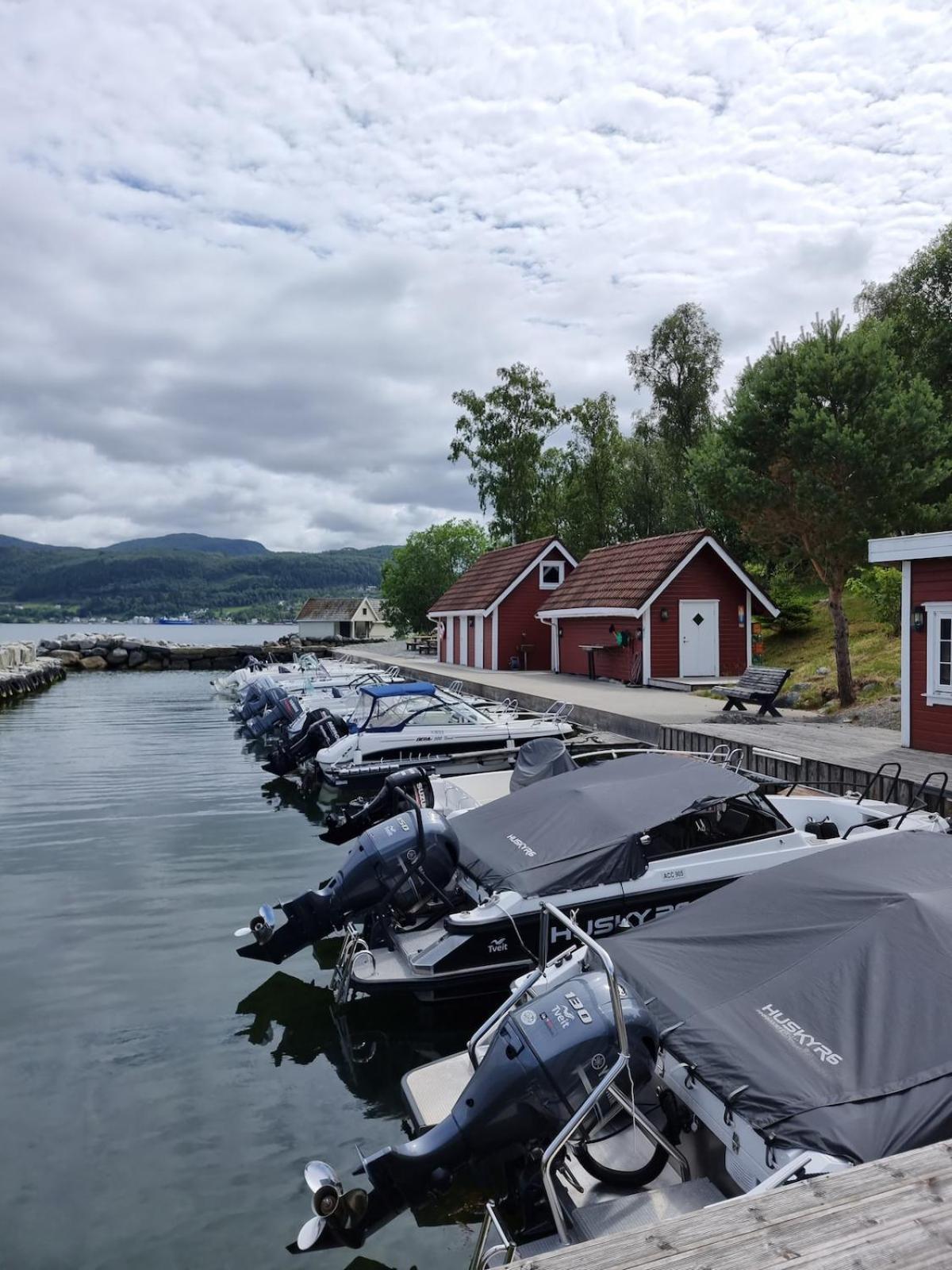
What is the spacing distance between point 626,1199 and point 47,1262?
290 cm

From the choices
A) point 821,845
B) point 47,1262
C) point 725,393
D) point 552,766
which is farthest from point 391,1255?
point 725,393

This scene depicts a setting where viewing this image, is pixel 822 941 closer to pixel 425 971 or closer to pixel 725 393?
pixel 425 971

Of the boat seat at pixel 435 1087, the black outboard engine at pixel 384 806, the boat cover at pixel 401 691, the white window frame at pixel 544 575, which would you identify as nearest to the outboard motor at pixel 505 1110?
the boat seat at pixel 435 1087

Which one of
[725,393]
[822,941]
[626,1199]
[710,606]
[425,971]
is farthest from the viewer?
[710,606]

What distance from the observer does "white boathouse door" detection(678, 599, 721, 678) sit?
24047mm

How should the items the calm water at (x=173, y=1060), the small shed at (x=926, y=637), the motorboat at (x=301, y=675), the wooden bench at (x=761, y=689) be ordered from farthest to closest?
the motorboat at (x=301, y=675) → the wooden bench at (x=761, y=689) → the small shed at (x=926, y=637) → the calm water at (x=173, y=1060)

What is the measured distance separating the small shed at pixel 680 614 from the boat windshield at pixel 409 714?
8.15 m

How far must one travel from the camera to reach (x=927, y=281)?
3344 centimetres

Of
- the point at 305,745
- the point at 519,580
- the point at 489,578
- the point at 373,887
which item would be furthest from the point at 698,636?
the point at 373,887

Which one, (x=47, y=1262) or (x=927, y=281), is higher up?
(x=927, y=281)

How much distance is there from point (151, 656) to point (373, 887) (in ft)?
164

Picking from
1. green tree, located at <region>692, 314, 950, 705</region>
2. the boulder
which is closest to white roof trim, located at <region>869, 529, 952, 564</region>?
Answer: green tree, located at <region>692, 314, 950, 705</region>

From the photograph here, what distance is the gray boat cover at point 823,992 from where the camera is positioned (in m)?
3.56

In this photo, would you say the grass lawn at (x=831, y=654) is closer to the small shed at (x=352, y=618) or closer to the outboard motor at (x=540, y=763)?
the outboard motor at (x=540, y=763)
